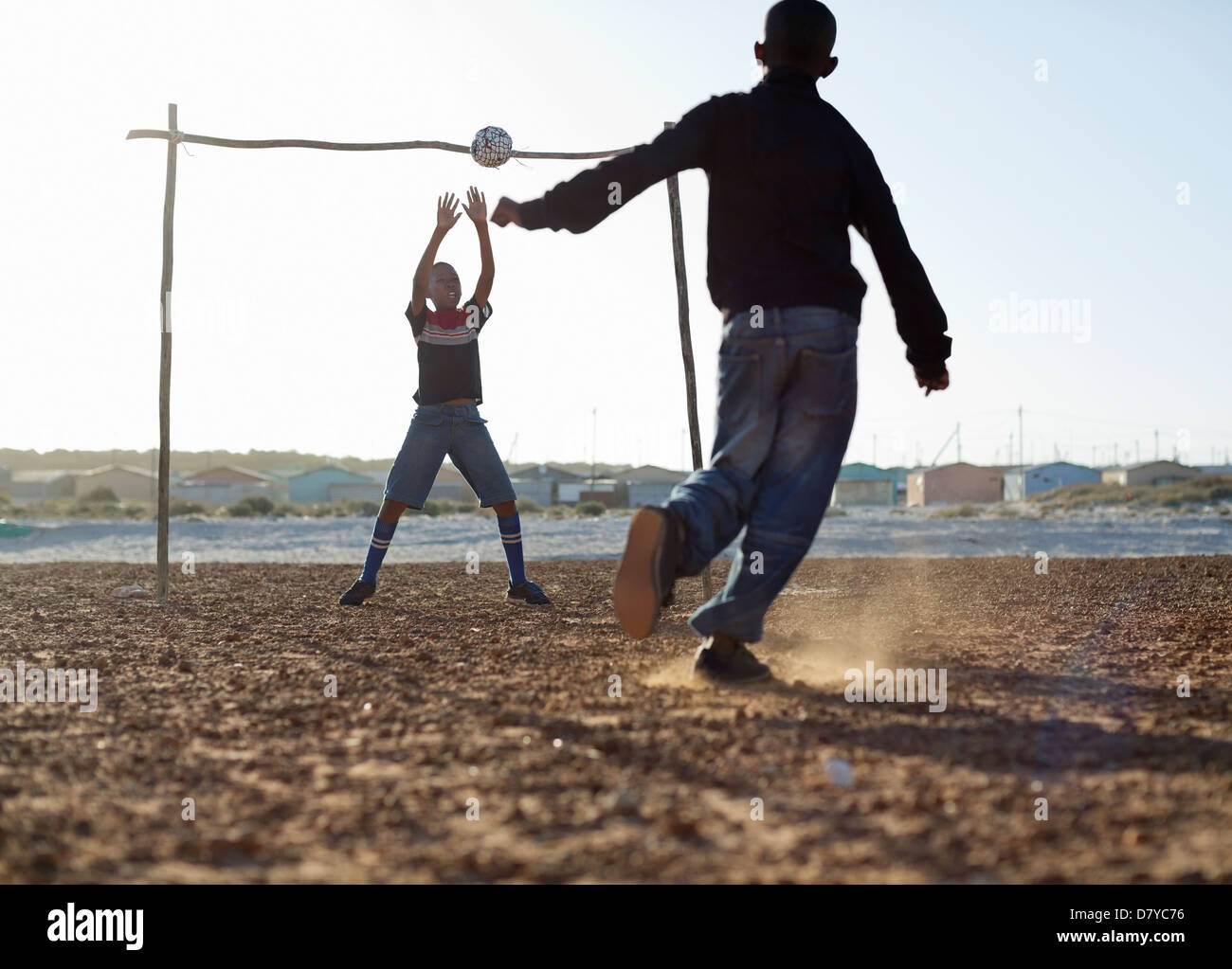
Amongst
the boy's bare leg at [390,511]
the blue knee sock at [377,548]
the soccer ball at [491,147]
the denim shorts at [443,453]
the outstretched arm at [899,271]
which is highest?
the soccer ball at [491,147]

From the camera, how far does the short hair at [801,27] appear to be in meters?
3.72

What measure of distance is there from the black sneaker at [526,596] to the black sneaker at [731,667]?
→ 124 inches

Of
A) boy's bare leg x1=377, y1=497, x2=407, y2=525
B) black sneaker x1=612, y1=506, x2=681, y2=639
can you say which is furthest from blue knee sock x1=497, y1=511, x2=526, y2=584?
black sneaker x1=612, y1=506, x2=681, y2=639

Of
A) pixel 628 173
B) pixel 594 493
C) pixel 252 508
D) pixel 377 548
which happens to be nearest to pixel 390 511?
pixel 377 548

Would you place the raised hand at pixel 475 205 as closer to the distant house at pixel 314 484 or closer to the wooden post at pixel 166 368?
the wooden post at pixel 166 368

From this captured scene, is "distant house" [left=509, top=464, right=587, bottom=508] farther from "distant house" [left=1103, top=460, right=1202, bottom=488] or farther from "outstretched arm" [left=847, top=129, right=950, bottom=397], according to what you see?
"outstretched arm" [left=847, top=129, right=950, bottom=397]

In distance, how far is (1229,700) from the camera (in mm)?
3221

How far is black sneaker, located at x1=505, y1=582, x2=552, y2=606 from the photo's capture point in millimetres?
6758

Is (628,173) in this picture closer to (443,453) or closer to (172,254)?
(443,453)

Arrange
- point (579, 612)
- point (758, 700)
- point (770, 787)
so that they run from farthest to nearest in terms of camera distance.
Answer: point (579, 612) < point (758, 700) < point (770, 787)

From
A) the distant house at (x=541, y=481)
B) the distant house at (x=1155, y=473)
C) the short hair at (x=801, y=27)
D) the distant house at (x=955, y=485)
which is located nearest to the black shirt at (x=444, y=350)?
the short hair at (x=801, y=27)
